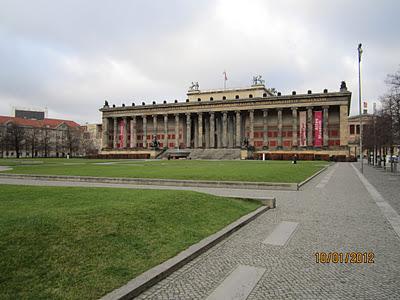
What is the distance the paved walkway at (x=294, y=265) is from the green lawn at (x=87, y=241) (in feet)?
2.42

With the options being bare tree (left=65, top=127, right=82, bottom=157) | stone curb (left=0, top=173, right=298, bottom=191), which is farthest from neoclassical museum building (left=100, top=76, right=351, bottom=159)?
stone curb (left=0, top=173, right=298, bottom=191)

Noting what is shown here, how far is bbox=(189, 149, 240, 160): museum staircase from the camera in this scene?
77062mm

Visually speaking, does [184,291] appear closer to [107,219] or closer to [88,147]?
[107,219]

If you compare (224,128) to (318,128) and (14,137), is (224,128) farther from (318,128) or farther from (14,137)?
(14,137)

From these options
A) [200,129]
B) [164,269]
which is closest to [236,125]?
[200,129]

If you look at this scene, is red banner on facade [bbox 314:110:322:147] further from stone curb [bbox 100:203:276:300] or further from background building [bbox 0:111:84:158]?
background building [bbox 0:111:84:158]

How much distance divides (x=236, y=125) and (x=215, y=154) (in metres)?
15.5

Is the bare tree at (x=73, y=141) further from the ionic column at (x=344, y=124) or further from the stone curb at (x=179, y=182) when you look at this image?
the stone curb at (x=179, y=182)

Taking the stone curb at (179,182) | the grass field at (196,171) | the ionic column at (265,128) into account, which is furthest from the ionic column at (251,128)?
the stone curb at (179,182)

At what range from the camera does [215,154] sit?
7919 cm

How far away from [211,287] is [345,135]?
81861 millimetres

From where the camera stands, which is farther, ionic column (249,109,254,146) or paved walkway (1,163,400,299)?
ionic column (249,109,254,146)

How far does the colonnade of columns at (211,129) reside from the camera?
277 ft

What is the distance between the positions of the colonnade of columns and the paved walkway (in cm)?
7411
